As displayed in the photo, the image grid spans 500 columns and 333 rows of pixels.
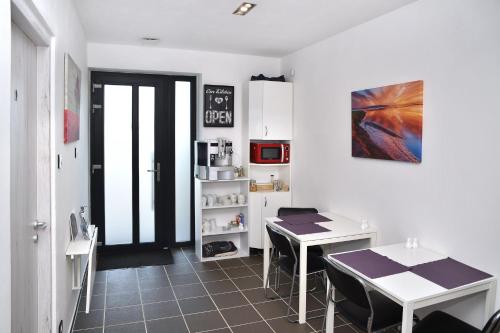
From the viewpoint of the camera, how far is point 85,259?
13.3 feet

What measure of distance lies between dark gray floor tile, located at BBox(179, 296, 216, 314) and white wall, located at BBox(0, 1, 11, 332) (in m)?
2.17

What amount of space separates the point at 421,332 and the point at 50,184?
257cm

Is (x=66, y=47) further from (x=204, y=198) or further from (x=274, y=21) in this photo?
(x=204, y=198)

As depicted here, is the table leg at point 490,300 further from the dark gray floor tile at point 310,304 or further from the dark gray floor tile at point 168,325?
the dark gray floor tile at point 168,325

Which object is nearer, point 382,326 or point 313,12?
point 382,326

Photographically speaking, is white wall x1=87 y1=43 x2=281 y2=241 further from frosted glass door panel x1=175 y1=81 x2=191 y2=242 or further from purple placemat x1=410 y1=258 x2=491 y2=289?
purple placemat x1=410 y1=258 x2=491 y2=289

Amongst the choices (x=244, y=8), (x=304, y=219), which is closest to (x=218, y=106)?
(x=244, y=8)

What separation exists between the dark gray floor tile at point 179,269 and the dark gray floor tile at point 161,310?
2.69 ft

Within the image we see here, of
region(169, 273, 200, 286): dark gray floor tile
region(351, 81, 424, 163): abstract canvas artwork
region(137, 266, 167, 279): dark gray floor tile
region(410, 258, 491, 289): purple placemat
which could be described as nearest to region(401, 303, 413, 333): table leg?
region(410, 258, 491, 289): purple placemat

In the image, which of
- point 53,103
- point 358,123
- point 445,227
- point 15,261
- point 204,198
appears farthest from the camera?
point 204,198

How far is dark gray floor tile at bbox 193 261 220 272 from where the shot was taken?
4.68 m

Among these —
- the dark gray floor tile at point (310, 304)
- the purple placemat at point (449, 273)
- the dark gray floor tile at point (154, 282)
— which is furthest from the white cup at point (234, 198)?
the purple placemat at point (449, 273)

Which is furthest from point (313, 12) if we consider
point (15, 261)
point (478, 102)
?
point (15, 261)

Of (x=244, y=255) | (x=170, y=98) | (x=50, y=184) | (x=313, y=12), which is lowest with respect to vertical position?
(x=244, y=255)
